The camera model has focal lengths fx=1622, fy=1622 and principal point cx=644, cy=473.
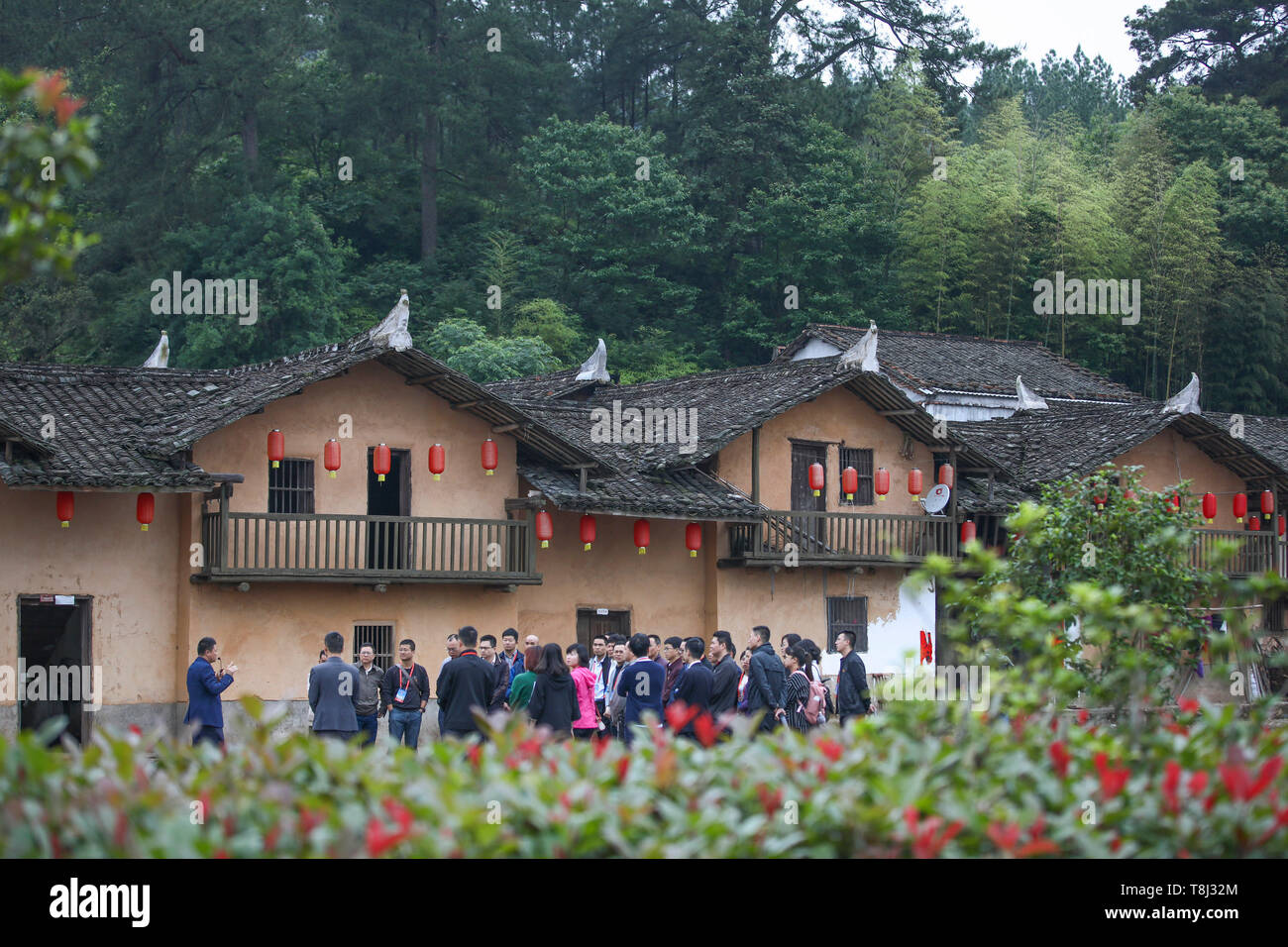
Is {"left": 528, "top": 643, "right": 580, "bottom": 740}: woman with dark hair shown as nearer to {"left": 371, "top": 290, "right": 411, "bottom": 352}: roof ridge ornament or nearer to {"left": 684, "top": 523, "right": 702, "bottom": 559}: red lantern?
{"left": 371, "top": 290, "right": 411, "bottom": 352}: roof ridge ornament

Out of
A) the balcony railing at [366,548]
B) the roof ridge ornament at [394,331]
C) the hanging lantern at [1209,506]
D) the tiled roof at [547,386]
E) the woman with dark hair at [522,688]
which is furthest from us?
the tiled roof at [547,386]

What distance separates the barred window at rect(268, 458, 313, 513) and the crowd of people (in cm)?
479

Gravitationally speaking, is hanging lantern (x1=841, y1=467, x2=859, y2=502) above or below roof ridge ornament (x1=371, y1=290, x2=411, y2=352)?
below

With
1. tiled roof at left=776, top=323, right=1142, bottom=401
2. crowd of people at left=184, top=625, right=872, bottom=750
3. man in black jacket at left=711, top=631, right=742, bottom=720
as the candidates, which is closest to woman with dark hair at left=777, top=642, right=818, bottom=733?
crowd of people at left=184, top=625, right=872, bottom=750

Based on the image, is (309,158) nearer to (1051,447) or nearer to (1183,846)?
(1051,447)

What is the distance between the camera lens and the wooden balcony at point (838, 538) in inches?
917

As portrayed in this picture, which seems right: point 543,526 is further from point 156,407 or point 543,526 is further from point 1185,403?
point 1185,403

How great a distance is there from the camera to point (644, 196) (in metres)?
41.6

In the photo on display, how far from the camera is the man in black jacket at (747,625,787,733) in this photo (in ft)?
48.1

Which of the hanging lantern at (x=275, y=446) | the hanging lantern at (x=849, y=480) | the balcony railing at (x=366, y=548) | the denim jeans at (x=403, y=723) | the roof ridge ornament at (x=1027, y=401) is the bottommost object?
the denim jeans at (x=403, y=723)

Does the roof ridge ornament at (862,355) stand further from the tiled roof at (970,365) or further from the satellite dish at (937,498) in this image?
the tiled roof at (970,365)

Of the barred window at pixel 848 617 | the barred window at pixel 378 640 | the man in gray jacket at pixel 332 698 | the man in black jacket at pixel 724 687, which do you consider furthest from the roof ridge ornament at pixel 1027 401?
the man in gray jacket at pixel 332 698

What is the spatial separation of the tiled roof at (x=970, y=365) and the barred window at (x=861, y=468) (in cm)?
774

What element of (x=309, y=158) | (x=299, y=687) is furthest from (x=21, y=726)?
(x=309, y=158)
